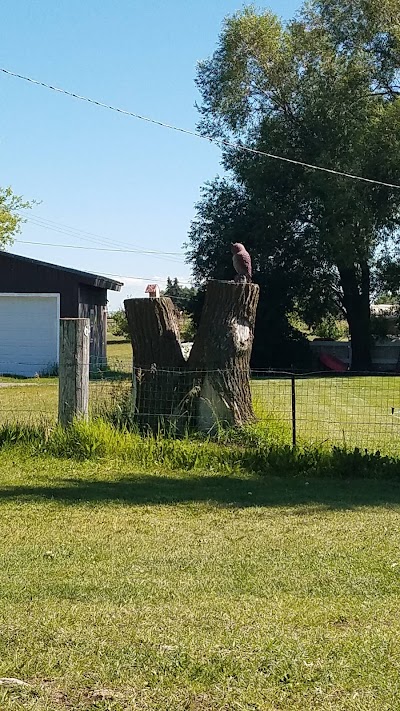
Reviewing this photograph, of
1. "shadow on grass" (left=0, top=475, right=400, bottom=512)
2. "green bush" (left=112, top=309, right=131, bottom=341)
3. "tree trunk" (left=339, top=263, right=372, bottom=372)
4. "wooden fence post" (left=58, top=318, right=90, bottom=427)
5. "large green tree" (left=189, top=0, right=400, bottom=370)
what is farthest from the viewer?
"green bush" (left=112, top=309, right=131, bottom=341)

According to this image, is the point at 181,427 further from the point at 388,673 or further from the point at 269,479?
the point at 388,673

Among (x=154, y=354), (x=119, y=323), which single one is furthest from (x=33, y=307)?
(x=119, y=323)

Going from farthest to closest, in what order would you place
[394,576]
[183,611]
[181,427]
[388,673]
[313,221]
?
[313,221] < [181,427] < [394,576] < [183,611] < [388,673]

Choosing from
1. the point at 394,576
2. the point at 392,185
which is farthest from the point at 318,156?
the point at 394,576

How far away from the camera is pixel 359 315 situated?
106ft

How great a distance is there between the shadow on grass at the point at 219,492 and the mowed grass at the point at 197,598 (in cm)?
3

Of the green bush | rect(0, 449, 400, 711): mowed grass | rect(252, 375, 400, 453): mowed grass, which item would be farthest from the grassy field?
the green bush

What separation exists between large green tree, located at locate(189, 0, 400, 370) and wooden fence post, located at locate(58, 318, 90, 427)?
1968 centimetres

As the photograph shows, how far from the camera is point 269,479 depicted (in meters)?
8.75

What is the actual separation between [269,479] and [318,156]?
2222 cm

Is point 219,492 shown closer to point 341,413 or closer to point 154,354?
point 154,354

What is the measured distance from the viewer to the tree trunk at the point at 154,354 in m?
10.3

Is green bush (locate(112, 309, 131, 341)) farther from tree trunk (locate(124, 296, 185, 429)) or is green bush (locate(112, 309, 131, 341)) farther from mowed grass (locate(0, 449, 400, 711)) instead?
mowed grass (locate(0, 449, 400, 711))

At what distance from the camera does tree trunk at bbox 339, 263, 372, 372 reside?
32.4 meters
